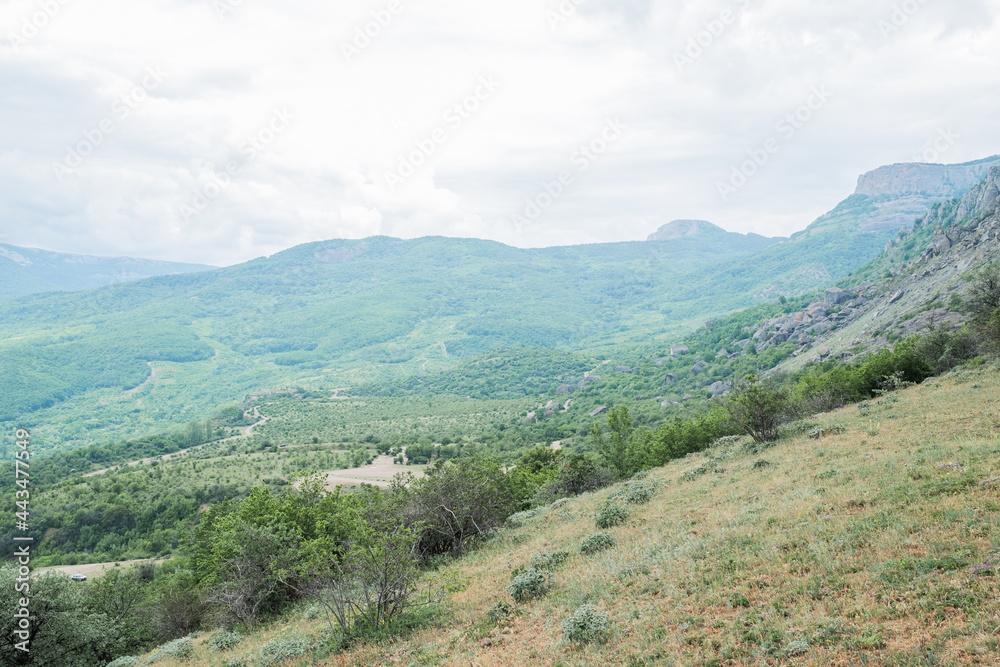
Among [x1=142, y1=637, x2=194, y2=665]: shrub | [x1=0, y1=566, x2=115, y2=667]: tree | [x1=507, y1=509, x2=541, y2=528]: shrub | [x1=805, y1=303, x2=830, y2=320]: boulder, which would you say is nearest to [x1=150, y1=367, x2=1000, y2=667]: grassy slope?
[x1=142, y1=637, x2=194, y2=665]: shrub

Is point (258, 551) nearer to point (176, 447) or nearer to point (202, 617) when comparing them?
point (202, 617)

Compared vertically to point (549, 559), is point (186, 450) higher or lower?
lower

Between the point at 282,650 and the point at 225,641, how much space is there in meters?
5.33

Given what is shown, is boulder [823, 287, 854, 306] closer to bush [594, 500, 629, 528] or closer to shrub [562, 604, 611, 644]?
bush [594, 500, 629, 528]

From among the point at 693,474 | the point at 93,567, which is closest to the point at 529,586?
the point at 693,474

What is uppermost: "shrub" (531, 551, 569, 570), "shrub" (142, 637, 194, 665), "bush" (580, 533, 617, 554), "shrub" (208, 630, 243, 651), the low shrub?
"bush" (580, 533, 617, 554)

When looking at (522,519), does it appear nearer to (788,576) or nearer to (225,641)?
(225,641)

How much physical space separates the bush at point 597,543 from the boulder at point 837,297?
118049mm

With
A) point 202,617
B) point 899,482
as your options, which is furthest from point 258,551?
point 899,482

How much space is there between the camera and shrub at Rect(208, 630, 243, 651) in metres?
17.2

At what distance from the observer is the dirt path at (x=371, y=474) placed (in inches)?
2649

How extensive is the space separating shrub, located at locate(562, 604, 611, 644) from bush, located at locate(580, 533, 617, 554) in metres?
5.75

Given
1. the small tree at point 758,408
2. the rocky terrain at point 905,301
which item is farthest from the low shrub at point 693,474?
the rocky terrain at point 905,301

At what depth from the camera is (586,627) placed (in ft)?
34.2
